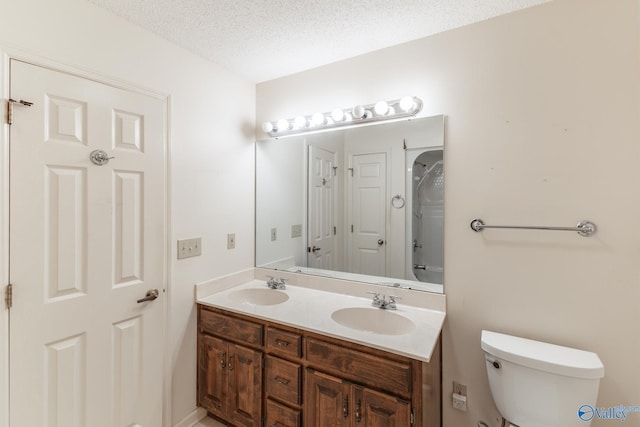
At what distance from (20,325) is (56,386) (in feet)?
1.09

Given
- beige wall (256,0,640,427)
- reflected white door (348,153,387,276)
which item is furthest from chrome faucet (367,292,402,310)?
beige wall (256,0,640,427)

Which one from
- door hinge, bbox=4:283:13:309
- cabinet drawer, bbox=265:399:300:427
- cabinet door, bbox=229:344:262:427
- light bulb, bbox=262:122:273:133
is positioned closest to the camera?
door hinge, bbox=4:283:13:309

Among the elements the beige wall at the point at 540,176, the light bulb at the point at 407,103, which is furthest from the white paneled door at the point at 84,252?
the beige wall at the point at 540,176

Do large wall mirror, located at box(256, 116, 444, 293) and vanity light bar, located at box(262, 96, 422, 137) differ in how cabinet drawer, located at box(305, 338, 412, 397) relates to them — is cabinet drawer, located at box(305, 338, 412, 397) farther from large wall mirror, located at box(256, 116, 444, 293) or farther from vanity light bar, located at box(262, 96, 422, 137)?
vanity light bar, located at box(262, 96, 422, 137)

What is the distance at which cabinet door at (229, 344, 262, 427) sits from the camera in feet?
5.41

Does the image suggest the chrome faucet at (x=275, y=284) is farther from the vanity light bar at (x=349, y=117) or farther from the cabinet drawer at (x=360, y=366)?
the vanity light bar at (x=349, y=117)

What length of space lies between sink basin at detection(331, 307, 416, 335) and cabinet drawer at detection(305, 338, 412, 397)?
24 cm

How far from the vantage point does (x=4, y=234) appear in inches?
45.6

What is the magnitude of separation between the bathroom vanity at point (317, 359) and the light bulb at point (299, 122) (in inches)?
45.8

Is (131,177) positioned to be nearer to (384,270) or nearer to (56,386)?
(56,386)

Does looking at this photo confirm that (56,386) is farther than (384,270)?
No

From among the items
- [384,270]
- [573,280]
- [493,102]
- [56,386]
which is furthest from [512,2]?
[56,386]

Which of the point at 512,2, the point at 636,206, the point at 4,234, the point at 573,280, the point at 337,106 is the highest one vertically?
the point at 512,2

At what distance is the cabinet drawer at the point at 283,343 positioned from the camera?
1522 millimetres
